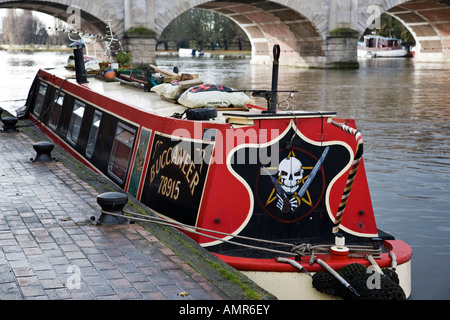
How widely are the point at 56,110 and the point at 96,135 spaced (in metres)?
3.29

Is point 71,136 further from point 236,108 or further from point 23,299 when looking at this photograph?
point 23,299

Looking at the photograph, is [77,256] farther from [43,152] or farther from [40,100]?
[40,100]

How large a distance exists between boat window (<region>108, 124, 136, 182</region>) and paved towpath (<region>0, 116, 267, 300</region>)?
42 cm

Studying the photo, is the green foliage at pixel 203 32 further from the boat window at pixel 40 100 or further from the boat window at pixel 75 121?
the boat window at pixel 75 121

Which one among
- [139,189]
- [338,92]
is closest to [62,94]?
[139,189]

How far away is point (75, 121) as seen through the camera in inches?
436

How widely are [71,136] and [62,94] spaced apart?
147 centimetres

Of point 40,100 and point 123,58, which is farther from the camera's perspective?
point 40,100

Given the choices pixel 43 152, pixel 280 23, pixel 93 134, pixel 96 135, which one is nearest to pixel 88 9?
pixel 280 23

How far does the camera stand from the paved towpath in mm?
4957

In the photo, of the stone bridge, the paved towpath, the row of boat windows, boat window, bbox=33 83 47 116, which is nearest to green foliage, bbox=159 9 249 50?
the stone bridge

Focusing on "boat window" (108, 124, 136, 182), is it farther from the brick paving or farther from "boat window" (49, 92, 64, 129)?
"boat window" (49, 92, 64, 129)

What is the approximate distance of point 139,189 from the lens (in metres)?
7.91

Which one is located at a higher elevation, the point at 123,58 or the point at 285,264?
the point at 123,58
